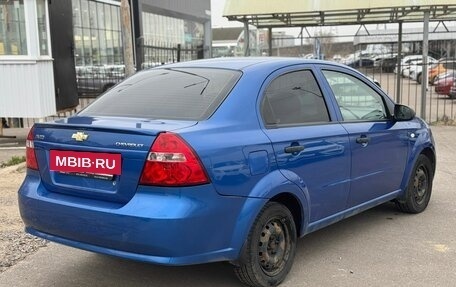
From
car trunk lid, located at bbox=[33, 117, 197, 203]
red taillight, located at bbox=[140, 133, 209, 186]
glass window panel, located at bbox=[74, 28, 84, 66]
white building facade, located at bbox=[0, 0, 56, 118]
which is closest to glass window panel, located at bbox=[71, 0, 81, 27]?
glass window panel, located at bbox=[74, 28, 84, 66]

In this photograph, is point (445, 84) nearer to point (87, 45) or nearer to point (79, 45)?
point (79, 45)

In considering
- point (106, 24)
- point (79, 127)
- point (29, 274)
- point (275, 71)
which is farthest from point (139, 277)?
point (106, 24)

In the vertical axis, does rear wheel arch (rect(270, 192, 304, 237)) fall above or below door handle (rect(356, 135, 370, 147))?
below

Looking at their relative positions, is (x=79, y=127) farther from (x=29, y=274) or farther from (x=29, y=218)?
(x=29, y=274)

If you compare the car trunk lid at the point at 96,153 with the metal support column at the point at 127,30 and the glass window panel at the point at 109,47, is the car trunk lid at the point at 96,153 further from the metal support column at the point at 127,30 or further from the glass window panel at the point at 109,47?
the glass window panel at the point at 109,47

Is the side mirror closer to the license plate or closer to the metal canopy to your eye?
the license plate

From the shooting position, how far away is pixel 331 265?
14.0ft

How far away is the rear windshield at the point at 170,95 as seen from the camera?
372cm

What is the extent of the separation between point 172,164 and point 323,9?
33.6ft

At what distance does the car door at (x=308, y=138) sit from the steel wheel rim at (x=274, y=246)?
313 mm

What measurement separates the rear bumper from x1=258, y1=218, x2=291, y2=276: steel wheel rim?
11.3 inches

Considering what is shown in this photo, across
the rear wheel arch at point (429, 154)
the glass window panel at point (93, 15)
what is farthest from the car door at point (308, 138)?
the glass window panel at point (93, 15)

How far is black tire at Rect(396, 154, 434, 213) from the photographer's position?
5547 mm

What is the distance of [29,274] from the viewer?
415cm
